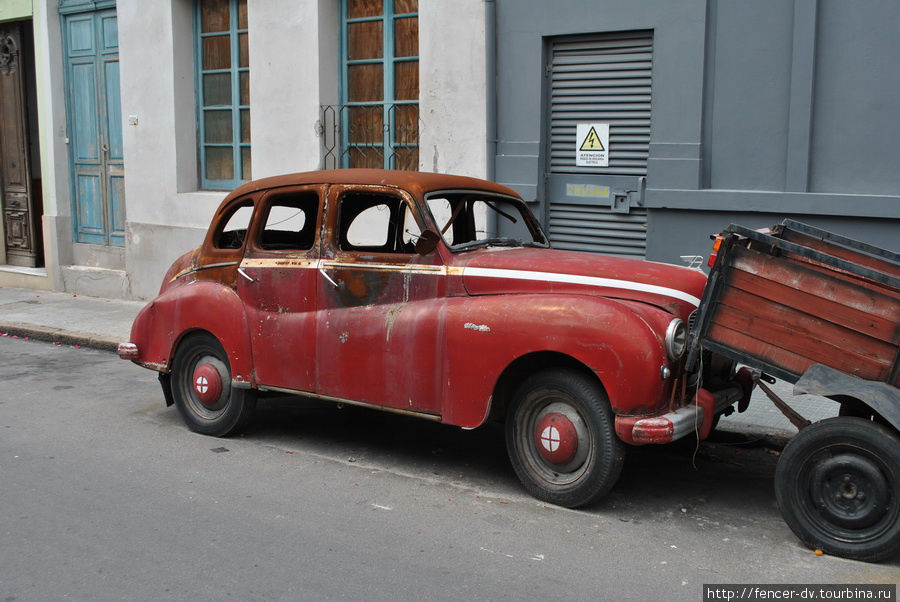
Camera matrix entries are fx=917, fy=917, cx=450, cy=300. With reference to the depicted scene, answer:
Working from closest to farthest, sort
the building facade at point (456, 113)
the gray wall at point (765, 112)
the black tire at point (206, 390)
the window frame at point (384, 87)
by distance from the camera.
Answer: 1. the black tire at point (206, 390)
2. the gray wall at point (765, 112)
3. the building facade at point (456, 113)
4. the window frame at point (384, 87)

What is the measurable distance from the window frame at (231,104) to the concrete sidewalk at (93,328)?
7.30ft

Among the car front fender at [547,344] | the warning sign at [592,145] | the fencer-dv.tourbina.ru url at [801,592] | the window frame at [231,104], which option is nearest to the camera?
the fencer-dv.tourbina.ru url at [801,592]

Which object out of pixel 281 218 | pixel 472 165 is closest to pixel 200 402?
pixel 281 218

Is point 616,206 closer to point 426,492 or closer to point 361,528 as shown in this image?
point 426,492

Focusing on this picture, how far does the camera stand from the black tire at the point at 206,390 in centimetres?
688

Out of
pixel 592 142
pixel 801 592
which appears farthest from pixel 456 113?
pixel 801 592

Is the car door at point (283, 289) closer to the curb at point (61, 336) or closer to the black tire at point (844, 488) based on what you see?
the black tire at point (844, 488)

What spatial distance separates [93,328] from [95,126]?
4.42 meters

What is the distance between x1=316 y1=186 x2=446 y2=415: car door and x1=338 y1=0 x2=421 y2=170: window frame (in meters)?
5.00

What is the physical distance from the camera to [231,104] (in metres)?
12.9

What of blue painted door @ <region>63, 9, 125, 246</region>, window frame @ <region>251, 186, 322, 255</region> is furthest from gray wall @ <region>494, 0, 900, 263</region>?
blue painted door @ <region>63, 9, 125, 246</region>

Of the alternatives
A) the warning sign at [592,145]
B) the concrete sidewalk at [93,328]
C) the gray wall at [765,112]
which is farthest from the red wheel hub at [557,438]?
the warning sign at [592,145]

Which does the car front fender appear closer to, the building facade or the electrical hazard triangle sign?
the building facade

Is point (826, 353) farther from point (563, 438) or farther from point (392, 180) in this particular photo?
point (392, 180)
